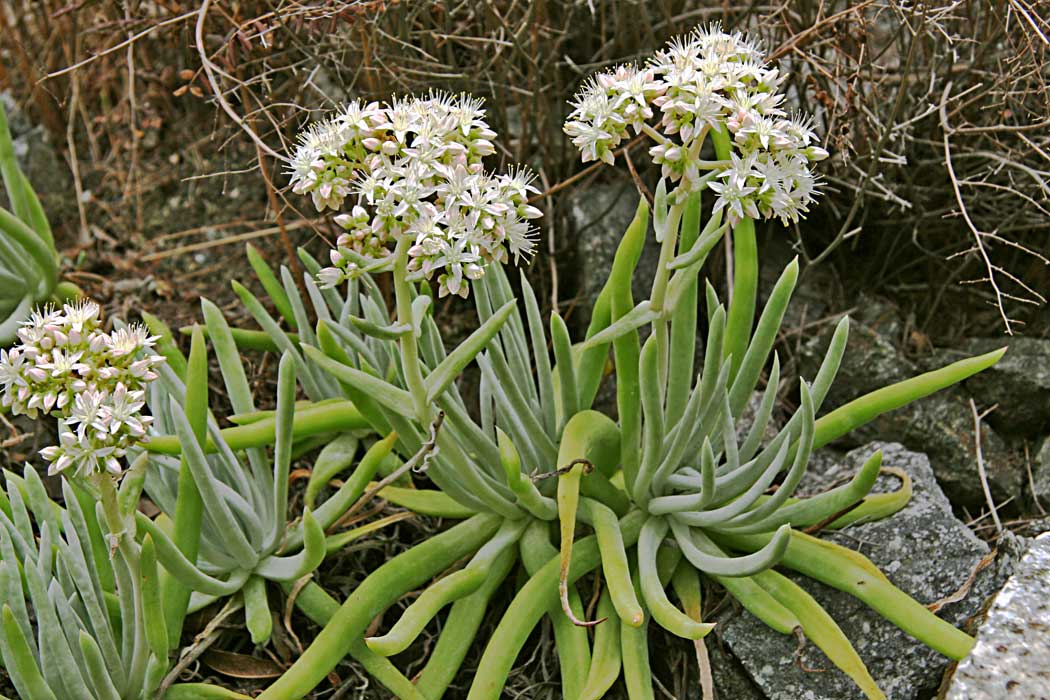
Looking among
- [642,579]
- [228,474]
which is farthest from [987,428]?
[228,474]

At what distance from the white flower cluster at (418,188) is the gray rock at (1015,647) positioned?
94 centimetres

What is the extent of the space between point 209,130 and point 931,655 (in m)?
2.40

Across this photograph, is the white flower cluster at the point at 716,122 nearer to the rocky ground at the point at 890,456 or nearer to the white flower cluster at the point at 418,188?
the white flower cluster at the point at 418,188

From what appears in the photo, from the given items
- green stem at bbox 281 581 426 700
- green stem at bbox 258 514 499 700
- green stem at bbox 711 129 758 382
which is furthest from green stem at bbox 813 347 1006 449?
green stem at bbox 281 581 426 700

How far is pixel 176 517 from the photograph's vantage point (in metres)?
1.75

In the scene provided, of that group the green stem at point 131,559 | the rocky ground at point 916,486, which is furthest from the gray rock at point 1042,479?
the green stem at point 131,559

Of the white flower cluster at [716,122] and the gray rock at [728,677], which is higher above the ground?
the white flower cluster at [716,122]

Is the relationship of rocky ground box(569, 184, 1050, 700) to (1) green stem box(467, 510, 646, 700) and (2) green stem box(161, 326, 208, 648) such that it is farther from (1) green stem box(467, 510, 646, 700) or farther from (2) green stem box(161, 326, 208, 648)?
(2) green stem box(161, 326, 208, 648)

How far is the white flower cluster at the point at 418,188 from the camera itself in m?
1.39

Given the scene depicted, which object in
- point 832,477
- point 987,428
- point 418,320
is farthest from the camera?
point 987,428

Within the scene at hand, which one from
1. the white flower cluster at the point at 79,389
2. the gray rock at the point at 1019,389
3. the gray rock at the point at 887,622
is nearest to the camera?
the white flower cluster at the point at 79,389

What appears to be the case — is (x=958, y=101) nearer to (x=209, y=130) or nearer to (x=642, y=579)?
(x=642, y=579)

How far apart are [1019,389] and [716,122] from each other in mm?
1333

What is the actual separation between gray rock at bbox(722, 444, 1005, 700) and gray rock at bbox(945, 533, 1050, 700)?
14 centimetres
